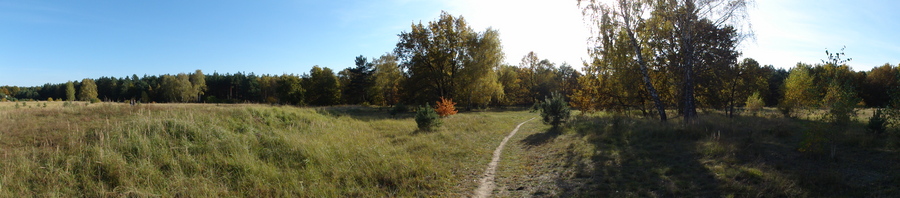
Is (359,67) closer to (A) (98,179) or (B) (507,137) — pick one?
(B) (507,137)

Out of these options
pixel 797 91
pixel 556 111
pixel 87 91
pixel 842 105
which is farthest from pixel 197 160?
pixel 87 91

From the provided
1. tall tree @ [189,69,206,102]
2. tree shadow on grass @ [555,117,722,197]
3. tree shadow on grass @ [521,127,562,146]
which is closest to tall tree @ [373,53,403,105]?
tree shadow on grass @ [521,127,562,146]

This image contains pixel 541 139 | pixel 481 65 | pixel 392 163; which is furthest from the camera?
pixel 481 65

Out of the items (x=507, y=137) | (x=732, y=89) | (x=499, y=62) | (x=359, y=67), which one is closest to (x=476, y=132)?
(x=507, y=137)

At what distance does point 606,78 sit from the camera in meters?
19.2

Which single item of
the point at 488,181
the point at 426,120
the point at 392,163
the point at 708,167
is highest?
the point at 426,120

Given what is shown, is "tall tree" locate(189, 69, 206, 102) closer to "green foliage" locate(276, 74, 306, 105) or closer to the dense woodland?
the dense woodland

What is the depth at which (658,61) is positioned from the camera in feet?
58.5

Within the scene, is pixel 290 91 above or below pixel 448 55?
below

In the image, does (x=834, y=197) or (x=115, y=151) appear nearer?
(x=834, y=197)

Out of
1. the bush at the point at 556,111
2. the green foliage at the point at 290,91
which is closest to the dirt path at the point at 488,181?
the bush at the point at 556,111

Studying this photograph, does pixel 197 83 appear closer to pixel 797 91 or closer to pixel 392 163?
pixel 392 163

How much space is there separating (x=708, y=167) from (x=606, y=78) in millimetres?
13415

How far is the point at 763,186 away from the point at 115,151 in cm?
1204
